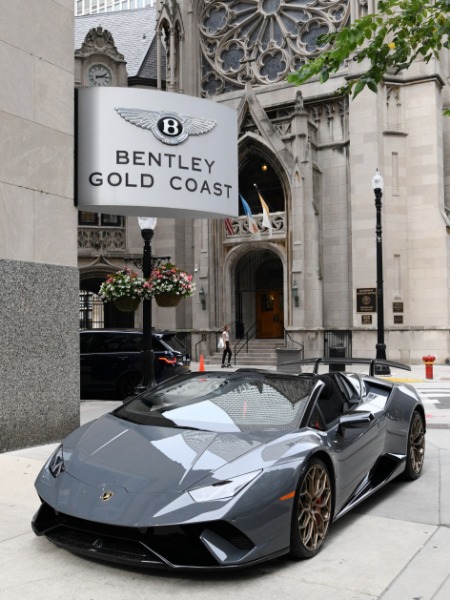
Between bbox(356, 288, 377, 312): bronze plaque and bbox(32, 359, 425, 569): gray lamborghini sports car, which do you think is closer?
bbox(32, 359, 425, 569): gray lamborghini sports car

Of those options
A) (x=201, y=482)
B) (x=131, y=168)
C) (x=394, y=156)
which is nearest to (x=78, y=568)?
(x=201, y=482)

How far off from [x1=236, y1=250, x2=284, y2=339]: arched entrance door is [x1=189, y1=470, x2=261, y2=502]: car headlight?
27.6 metres

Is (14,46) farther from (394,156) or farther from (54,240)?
(394,156)

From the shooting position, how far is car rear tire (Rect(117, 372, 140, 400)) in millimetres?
14906

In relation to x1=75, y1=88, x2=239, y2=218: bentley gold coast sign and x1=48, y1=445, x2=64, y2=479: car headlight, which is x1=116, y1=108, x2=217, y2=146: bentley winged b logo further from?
x1=48, y1=445, x2=64, y2=479: car headlight

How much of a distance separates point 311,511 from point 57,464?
6.07ft

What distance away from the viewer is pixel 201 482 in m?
4.09

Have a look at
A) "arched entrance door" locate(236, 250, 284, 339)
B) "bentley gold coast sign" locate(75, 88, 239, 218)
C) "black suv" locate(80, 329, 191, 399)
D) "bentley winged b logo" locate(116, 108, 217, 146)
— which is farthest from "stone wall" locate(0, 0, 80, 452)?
"arched entrance door" locate(236, 250, 284, 339)

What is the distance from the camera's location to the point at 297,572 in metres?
4.20

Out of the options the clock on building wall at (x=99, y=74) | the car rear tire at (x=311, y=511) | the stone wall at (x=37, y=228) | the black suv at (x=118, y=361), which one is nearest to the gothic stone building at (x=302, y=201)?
the clock on building wall at (x=99, y=74)

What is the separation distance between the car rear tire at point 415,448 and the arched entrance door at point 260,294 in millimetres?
24793

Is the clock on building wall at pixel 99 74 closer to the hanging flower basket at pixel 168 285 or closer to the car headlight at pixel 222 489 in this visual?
the hanging flower basket at pixel 168 285

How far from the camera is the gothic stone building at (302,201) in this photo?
2698cm

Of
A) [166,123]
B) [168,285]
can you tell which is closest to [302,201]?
[168,285]
